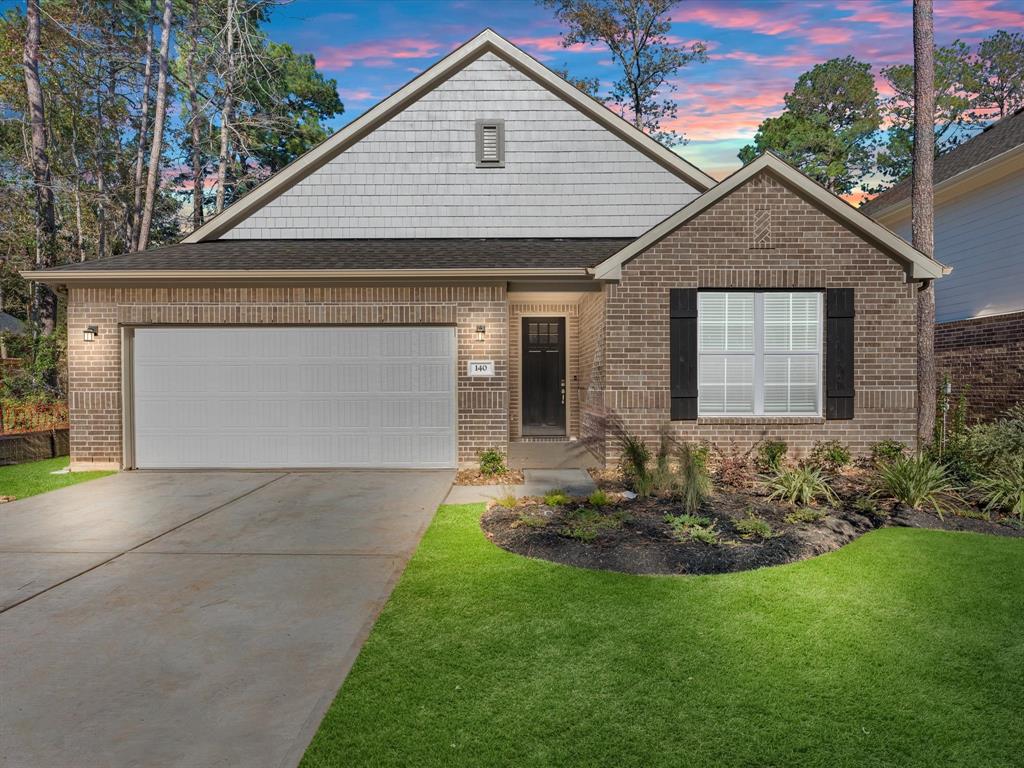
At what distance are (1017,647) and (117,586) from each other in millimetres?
6077

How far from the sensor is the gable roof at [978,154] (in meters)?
11.7

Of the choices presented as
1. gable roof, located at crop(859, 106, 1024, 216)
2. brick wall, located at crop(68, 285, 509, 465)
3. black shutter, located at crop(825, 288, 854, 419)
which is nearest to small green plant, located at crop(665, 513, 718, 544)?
brick wall, located at crop(68, 285, 509, 465)

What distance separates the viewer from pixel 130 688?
3.09 metres

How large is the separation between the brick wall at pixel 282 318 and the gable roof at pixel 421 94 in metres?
2.60

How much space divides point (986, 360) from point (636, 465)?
8699 millimetres

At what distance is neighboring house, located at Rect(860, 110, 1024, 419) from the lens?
1095 centimetres

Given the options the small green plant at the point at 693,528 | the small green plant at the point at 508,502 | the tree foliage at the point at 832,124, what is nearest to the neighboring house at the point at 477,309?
the small green plant at the point at 508,502

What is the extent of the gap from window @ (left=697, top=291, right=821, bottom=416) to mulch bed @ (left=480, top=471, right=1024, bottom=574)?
2.15 m

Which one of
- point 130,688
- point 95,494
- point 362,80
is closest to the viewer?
point 130,688

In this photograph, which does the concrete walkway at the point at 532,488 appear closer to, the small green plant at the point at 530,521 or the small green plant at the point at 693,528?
the small green plant at the point at 530,521

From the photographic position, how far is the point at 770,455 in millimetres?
8781

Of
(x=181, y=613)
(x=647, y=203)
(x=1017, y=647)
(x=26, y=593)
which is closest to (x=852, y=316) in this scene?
(x=647, y=203)

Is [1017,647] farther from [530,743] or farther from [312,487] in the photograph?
[312,487]

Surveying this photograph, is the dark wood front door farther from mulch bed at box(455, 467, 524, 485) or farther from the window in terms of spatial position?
the window
